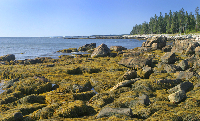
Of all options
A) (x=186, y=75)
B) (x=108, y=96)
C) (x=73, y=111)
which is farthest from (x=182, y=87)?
(x=73, y=111)

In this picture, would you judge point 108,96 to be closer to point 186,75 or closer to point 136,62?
point 186,75

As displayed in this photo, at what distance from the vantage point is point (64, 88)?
14.0 metres

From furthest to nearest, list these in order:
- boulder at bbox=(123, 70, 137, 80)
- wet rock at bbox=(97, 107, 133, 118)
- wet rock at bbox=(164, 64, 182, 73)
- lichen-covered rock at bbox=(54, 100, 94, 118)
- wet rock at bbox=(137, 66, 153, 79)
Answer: wet rock at bbox=(164, 64, 182, 73)
wet rock at bbox=(137, 66, 153, 79)
boulder at bbox=(123, 70, 137, 80)
lichen-covered rock at bbox=(54, 100, 94, 118)
wet rock at bbox=(97, 107, 133, 118)

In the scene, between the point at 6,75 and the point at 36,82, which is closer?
the point at 36,82

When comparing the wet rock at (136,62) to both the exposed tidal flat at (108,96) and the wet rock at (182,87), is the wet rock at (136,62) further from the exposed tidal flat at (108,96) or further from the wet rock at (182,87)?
the wet rock at (182,87)

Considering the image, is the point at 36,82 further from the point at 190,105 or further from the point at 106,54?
the point at 106,54

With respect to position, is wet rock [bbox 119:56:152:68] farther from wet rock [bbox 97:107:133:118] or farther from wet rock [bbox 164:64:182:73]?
wet rock [bbox 97:107:133:118]

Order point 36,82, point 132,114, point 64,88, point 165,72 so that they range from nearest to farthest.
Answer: point 132,114, point 64,88, point 36,82, point 165,72

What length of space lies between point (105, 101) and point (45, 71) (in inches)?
504

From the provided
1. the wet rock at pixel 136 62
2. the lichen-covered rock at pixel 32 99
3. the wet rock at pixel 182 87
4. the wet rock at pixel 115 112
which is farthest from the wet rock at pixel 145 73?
the lichen-covered rock at pixel 32 99

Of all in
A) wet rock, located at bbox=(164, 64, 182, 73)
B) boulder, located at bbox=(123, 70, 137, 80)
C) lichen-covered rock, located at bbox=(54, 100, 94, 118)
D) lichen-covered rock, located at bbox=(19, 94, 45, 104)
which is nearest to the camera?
lichen-covered rock, located at bbox=(54, 100, 94, 118)

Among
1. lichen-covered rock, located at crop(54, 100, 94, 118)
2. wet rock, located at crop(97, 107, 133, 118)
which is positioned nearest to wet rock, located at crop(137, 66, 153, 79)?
lichen-covered rock, located at crop(54, 100, 94, 118)

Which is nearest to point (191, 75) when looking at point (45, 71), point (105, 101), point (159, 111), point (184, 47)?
point (159, 111)

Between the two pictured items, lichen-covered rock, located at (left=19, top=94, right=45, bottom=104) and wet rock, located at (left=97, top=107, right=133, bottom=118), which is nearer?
wet rock, located at (left=97, top=107, right=133, bottom=118)
